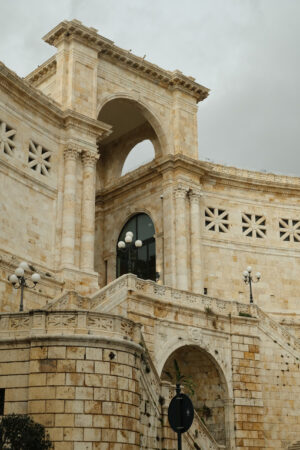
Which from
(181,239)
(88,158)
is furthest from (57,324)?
(181,239)

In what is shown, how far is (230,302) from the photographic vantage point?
31.6 meters

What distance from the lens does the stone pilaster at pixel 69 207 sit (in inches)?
1321

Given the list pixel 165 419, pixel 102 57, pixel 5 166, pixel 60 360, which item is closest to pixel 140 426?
pixel 165 419

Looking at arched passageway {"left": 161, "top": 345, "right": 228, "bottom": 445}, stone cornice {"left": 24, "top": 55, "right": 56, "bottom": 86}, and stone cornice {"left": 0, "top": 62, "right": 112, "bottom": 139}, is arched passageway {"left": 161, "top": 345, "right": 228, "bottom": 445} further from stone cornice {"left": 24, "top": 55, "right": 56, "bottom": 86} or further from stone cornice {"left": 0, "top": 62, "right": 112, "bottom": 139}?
Result: stone cornice {"left": 24, "top": 55, "right": 56, "bottom": 86}

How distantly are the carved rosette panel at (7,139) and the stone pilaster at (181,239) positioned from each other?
1130 cm

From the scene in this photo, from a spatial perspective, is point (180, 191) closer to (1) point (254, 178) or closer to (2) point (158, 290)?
(1) point (254, 178)

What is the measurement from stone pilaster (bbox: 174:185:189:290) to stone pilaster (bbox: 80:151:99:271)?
20.6 ft

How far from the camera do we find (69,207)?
113 ft

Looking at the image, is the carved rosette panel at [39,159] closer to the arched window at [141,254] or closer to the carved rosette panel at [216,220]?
the arched window at [141,254]

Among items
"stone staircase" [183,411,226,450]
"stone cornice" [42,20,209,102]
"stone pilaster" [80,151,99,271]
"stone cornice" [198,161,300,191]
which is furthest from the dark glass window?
"stone cornice" [198,161,300,191]

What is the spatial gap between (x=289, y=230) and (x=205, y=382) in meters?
17.1

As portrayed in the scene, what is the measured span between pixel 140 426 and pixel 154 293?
8.41m

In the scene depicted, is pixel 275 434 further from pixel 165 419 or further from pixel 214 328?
pixel 165 419

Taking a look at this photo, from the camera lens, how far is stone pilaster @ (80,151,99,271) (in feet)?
112
